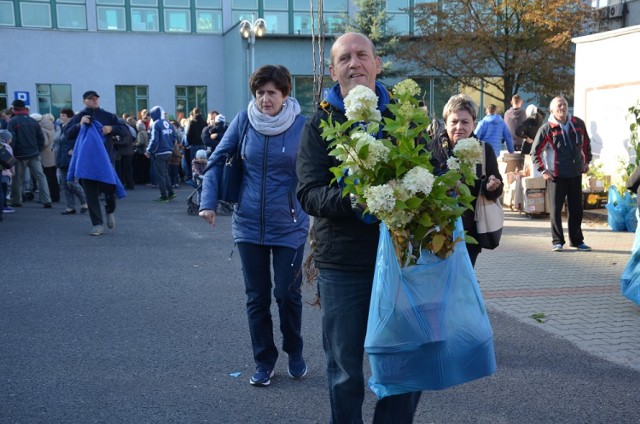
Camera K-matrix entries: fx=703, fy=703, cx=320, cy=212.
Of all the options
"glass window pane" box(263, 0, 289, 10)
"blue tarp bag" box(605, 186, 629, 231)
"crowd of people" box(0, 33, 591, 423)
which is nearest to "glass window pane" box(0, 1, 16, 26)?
"glass window pane" box(263, 0, 289, 10)

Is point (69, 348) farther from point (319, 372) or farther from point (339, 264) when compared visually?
point (339, 264)

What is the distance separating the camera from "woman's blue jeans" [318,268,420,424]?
3.13 meters

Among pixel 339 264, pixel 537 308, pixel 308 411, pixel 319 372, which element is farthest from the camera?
pixel 537 308

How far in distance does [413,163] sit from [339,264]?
2.14 ft

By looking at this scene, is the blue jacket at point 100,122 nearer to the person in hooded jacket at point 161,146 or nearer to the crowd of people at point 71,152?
the crowd of people at point 71,152

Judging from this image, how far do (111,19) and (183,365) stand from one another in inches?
1171

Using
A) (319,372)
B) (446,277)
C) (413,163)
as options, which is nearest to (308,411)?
(319,372)

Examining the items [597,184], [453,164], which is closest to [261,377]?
[453,164]

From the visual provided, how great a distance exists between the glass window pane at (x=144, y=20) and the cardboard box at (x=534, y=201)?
23932mm

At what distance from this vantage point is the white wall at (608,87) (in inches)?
470

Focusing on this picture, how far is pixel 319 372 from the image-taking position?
4879mm

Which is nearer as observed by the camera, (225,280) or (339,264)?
(339,264)

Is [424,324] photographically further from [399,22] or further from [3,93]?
[3,93]

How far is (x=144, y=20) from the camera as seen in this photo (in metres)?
32.1
